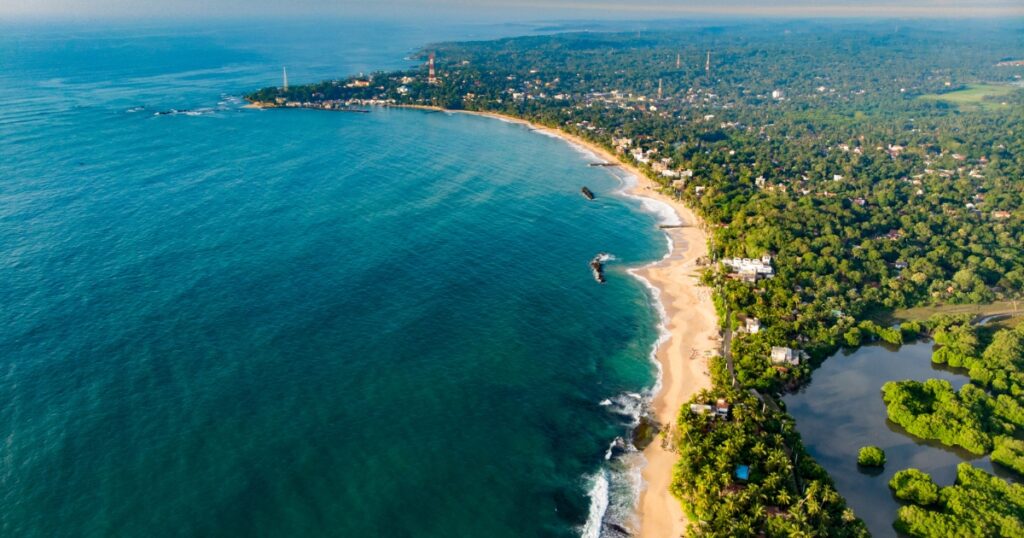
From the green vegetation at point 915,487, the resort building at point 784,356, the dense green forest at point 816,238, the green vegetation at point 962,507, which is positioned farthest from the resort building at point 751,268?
the green vegetation at point 962,507

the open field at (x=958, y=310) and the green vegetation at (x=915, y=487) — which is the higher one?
the open field at (x=958, y=310)

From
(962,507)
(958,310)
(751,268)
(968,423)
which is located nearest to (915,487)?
(962,507)

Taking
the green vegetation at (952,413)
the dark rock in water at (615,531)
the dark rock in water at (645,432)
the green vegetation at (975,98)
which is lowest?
the dark rock in water at (615,531)

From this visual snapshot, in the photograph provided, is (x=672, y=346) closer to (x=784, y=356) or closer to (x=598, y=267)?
(x=784, y=356)

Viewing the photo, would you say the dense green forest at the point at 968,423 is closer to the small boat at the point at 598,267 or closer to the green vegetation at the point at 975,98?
the small boat at the point at 598,267

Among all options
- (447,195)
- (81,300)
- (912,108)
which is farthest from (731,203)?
(912,108)
